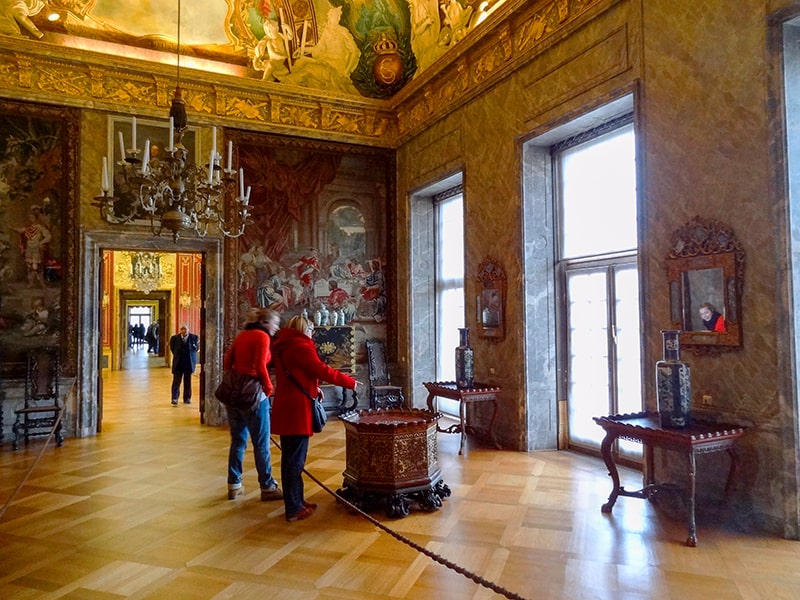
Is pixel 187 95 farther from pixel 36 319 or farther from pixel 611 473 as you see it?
pixel 611 473

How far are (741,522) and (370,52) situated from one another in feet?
30.3

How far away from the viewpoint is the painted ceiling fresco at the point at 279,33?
28.3 feet

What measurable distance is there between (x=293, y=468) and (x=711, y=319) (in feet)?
12.3

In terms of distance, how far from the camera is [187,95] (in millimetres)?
9375

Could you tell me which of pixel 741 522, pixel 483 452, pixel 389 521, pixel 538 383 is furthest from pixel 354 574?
pixel 538 383

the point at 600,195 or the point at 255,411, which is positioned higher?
Answer: the point at 600,195

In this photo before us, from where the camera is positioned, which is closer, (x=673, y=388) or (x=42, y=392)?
(x=673, y=388)

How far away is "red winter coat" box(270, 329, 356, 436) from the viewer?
4.50 m

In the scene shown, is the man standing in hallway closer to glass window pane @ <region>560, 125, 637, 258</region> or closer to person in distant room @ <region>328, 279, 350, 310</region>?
person in distant room @ <region>328, 279, 350, 310</region>

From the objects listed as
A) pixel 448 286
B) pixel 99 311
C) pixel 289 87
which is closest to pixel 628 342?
pixel 448 286

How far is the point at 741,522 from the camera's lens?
447 centimetres

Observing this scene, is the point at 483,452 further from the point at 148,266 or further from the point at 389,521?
the point at 148,266

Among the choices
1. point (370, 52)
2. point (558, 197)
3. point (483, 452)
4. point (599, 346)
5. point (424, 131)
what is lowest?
point (483, 452)

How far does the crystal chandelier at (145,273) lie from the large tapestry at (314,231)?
1407 centimetres
